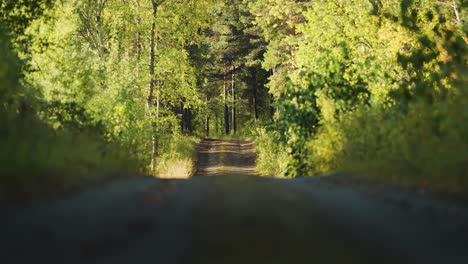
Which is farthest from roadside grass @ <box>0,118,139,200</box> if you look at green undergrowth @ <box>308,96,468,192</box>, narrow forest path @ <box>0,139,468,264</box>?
green undergrowth @ <box>308,96,468,192</box>

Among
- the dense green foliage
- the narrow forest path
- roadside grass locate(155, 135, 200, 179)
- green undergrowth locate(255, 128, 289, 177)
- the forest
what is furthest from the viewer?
green undergrowth locate(255, 128, 289, 177)

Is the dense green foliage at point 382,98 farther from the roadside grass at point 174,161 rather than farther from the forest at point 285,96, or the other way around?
the roadside grass at point 174,161

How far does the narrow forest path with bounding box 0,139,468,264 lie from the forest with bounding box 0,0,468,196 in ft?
3.64

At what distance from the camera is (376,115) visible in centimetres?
1404

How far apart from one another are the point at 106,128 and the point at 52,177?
8279mm

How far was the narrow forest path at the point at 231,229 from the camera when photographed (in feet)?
14.5

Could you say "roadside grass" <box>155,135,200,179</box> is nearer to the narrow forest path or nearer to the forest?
the forest

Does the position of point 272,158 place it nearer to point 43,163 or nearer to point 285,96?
point 285,96

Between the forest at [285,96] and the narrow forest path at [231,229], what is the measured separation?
3.64 ft

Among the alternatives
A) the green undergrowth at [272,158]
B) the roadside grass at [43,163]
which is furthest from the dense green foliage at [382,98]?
the roadside grass at [43,163]

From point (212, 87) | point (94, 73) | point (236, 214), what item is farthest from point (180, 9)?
point (212, 87)

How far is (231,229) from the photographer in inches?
213

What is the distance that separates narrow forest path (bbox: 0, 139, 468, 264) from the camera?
4410mm

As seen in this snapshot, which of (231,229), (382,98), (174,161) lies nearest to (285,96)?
(382,98)
